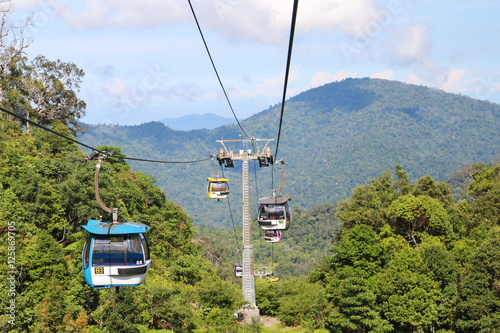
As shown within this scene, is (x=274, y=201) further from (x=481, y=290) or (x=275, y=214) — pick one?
(x=481, y=290)

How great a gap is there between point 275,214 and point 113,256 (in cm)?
1300

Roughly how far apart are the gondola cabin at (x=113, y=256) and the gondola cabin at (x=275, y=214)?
40.2 ft

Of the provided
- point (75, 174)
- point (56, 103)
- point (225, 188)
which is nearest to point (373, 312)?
point (225, 188)

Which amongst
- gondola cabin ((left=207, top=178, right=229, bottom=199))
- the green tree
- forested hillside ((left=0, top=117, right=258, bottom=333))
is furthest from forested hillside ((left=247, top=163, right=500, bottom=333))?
gondola cabin ((left=207, top=178, right=229, bottom=199))

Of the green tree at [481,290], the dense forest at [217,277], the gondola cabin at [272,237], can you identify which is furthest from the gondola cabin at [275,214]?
the green tree at [481,290]

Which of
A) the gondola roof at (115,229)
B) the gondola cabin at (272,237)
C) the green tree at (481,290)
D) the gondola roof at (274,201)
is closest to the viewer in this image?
the gondola roof at (115,229)

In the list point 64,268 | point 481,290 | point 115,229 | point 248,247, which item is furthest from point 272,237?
point 115,229

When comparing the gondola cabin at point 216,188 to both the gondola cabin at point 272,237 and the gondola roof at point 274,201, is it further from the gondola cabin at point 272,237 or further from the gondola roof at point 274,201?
the gondola roof at point 274,201

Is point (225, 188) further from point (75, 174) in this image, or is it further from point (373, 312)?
point (373, 312)

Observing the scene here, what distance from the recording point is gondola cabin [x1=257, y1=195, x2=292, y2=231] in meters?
25.6

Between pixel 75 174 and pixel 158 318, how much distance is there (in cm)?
1148

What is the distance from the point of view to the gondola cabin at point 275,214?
2564 cm

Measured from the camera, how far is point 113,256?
1390 cm

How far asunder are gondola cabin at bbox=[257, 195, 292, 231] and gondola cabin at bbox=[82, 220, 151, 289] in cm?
1226
